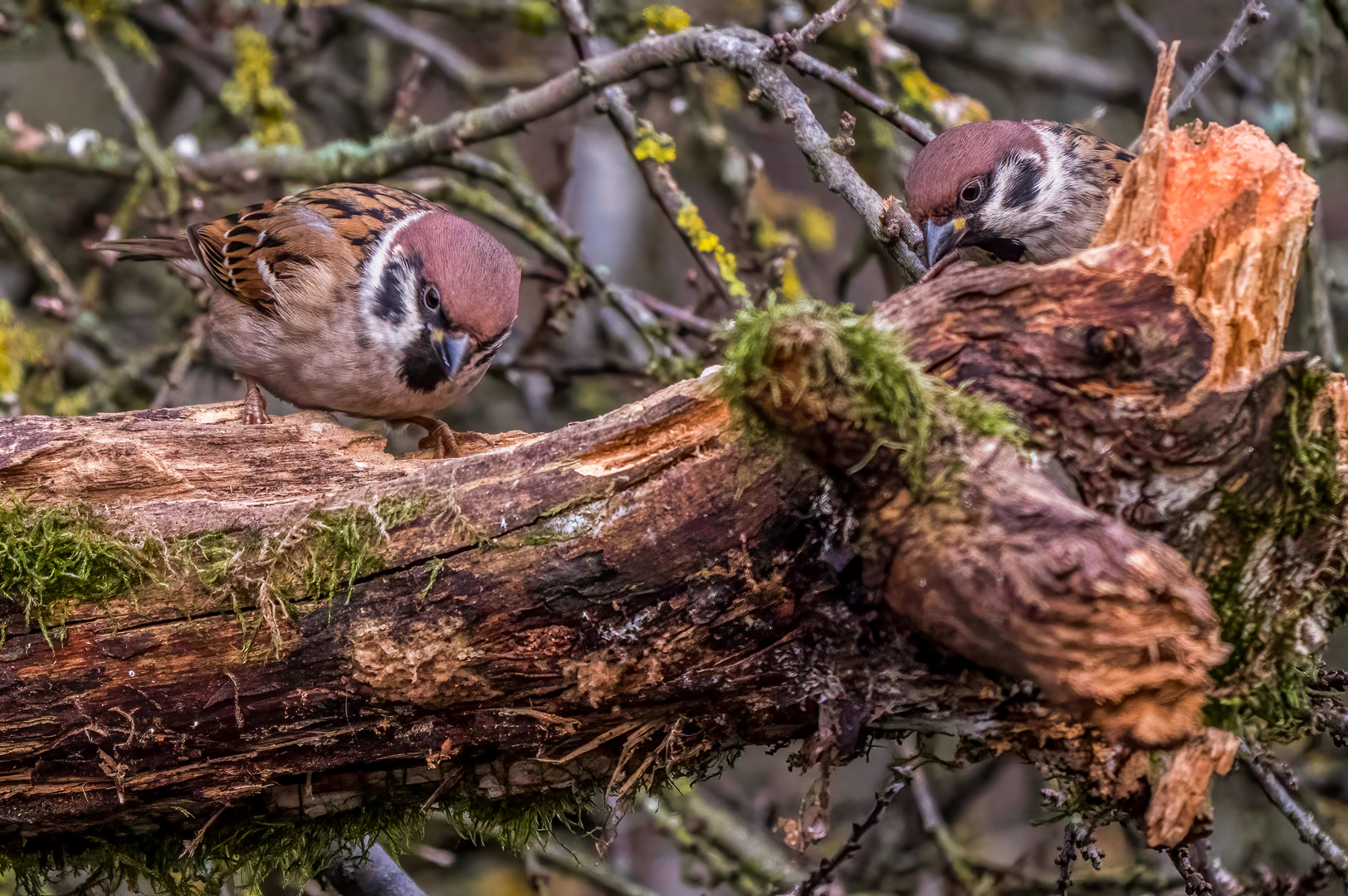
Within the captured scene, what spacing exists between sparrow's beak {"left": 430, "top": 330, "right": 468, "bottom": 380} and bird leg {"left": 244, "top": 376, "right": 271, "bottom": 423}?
1.78ft

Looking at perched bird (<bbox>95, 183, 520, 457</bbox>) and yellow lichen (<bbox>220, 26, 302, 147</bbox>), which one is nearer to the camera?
perched bird (<bbox>95, 183, 520, 457</bbox>)

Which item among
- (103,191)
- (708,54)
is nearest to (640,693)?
(708,54)

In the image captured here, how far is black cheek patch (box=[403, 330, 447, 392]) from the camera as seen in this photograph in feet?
11.2

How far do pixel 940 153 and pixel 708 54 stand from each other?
807 millimetres

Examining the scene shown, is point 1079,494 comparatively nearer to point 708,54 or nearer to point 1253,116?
point 708,54

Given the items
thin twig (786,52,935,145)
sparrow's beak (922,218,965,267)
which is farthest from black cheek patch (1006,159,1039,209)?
thin twig (786,52,935,145)

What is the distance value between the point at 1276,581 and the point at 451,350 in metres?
2.30

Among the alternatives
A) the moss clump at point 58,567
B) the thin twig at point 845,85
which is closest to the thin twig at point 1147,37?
the thin twig at point 845,85

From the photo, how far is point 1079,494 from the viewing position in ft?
6.22

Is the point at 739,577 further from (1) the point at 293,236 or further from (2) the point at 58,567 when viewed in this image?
(1) the point at 293,236

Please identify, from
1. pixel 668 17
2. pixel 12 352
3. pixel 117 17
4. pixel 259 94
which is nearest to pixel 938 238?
pixel 668 17

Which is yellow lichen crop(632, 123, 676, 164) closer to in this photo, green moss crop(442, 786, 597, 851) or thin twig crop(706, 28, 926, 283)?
thin twig crop(706, 28, 926, 283)

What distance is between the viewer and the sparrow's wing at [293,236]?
12.2 feet

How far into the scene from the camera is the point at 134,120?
458 centimetres
